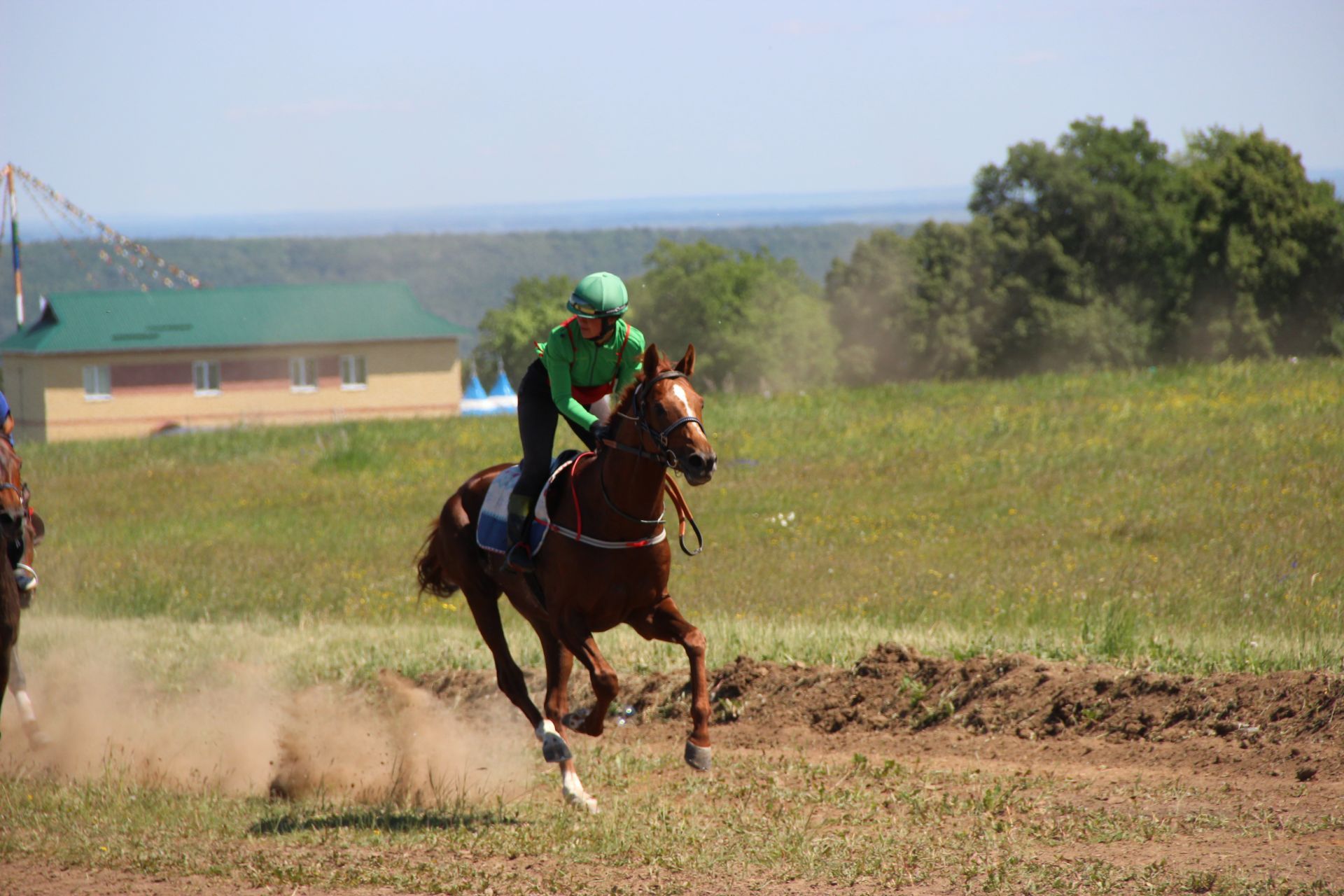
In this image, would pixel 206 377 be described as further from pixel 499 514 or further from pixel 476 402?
pixel 499 514

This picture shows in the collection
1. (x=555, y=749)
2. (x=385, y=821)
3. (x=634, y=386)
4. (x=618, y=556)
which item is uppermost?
(x=634, y=386)

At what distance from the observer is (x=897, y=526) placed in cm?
1958

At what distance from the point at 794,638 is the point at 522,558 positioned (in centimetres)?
413

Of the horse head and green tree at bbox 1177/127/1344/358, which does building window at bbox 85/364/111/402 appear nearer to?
green tree at bbox 1177/127/1344/358

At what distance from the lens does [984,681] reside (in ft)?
33.3

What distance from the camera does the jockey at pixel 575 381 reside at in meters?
8.23

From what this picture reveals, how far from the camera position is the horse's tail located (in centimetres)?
1038

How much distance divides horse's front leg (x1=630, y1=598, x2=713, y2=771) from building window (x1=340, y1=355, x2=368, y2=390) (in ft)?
240

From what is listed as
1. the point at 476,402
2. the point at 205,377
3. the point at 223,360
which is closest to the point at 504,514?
the point at 476,402

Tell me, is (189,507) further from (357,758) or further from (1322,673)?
(1322,673)

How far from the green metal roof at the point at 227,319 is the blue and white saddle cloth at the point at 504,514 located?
2786 inches

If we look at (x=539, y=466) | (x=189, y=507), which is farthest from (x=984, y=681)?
(x=189, y=507)

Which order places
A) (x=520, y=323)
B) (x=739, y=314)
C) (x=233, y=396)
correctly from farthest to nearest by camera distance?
(x=520, y=323)
(x=739, y=314)
(x=233, y=396)

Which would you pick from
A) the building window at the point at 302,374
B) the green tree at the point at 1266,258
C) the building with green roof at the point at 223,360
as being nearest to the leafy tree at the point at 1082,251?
the green tree at the point at 1266,258
